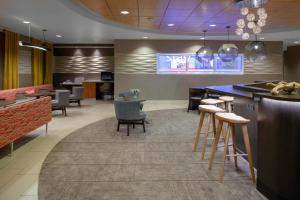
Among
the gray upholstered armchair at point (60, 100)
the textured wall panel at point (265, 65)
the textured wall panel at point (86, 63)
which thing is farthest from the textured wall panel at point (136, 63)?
the textured wall panel at point (265, 65)

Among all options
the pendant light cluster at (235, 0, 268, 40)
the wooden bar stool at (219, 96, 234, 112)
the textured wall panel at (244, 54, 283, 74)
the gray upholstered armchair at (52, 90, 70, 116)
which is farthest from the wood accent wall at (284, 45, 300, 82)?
the gray upholstered armchair at (52, 90, 70, 116)

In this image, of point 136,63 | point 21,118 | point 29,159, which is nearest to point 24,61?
point 136,63

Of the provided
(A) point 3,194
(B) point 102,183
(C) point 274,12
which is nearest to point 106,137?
(B) point 102,183

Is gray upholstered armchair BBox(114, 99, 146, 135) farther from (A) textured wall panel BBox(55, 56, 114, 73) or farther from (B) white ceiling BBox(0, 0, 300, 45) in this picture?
(A) textured wall panel BBox(55, 56, 114, 73)

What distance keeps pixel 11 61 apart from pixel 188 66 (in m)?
7.48

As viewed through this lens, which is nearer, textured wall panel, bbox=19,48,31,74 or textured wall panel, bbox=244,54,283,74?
textured wall panel, bbox=19,48,31,74

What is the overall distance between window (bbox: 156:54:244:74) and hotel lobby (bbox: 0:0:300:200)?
5 cm

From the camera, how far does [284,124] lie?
2811 millimetres

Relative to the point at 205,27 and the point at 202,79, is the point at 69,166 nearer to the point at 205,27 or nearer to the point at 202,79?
the point at 205,27

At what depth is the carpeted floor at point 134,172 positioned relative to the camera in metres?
Answer: 3.20

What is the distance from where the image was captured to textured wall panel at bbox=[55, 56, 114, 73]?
47.2 feet

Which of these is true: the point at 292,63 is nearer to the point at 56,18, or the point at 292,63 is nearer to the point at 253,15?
the point at 253,15

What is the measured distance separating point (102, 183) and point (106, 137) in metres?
2.52

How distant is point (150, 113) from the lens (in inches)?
370
